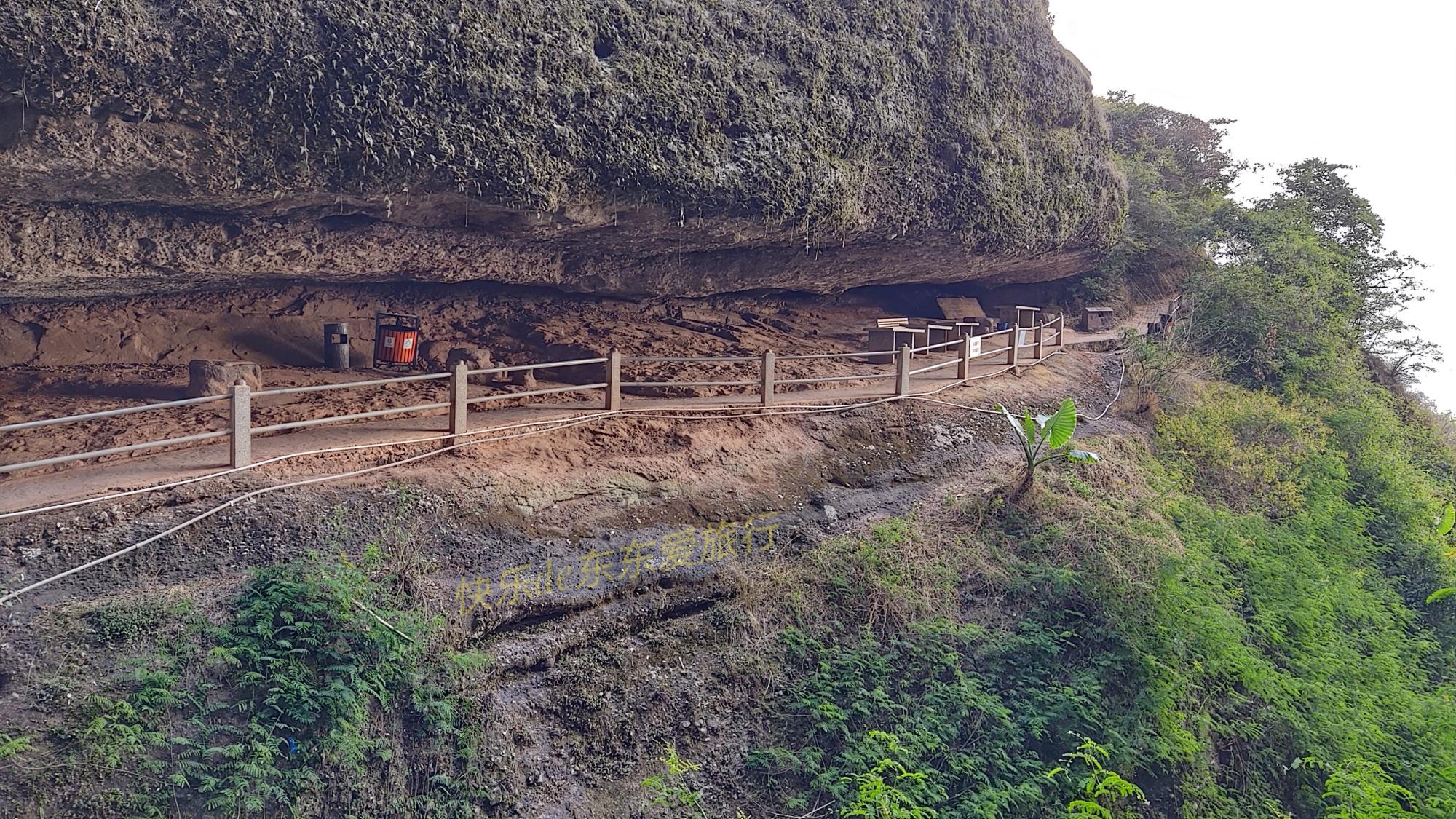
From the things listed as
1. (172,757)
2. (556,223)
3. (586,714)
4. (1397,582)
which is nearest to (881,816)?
(586,714)

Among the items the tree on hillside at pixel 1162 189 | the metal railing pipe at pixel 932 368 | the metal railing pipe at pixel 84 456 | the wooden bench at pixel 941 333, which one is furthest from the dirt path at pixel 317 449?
the tree on hillside at pixel 1162 189

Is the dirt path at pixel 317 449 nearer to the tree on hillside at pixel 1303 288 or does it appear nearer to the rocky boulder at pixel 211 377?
the rocky boulder at pixel 211 377

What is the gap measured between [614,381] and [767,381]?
6.86 ft

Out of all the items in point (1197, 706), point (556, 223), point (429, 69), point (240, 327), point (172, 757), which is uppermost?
point (429, 69)

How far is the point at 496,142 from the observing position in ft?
31.3

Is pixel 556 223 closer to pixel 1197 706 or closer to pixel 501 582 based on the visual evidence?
pixel 501 582

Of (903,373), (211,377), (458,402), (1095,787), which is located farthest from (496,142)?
(1095,787)

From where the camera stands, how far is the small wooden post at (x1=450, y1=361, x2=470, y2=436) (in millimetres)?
8922

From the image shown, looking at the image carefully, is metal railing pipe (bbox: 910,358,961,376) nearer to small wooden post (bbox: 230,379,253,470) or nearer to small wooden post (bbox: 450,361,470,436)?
small wooden post (bbox: 450,361,470,436)

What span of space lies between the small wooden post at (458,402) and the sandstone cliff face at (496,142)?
194cm

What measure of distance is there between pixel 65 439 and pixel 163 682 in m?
3.44

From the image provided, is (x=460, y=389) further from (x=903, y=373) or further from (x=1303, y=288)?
(x=1303, y=288)

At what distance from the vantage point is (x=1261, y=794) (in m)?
9.40

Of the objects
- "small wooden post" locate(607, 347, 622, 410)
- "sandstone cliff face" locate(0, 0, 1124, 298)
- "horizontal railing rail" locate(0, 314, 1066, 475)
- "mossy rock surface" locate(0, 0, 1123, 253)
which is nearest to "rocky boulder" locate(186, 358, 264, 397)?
"horizontal railing rail" locate(0, 314, 1066, 475)
